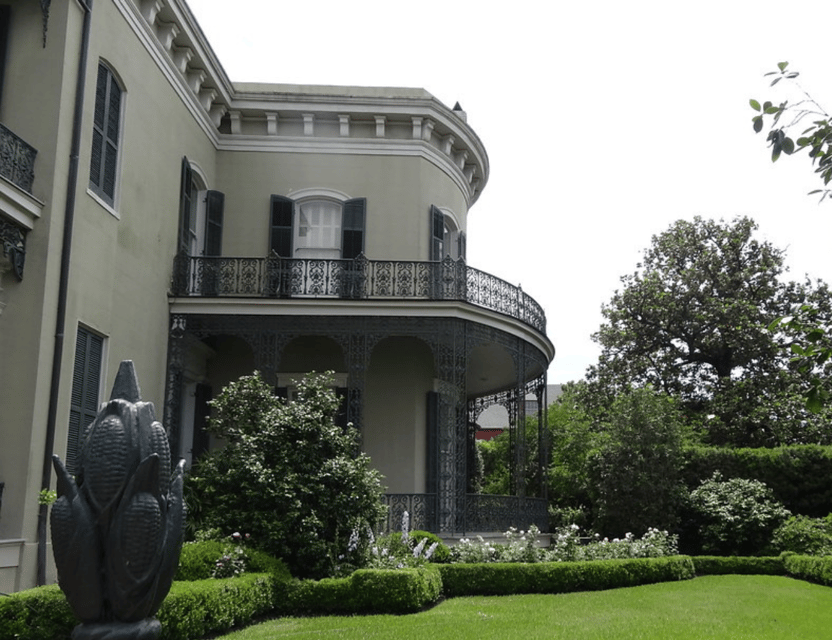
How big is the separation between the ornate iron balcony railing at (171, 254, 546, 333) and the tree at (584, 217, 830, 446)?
1194cm

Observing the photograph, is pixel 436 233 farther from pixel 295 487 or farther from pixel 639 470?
pixel 295 487

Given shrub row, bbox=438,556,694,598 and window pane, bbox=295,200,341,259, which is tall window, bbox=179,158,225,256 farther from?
shrub row, bbox=438,556,694,598

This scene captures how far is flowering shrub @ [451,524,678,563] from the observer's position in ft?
47.8

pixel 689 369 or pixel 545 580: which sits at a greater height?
pixel 689 369

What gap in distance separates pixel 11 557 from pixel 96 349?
343 centimetres

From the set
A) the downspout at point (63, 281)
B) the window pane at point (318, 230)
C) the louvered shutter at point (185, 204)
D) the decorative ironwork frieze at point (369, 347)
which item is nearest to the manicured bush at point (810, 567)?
the decorative ironwork frieze at point (369, 347)

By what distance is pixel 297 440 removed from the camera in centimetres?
1289

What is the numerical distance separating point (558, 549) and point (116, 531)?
11.3 meters

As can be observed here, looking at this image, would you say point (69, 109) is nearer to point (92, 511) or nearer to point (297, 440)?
point (297, 440)

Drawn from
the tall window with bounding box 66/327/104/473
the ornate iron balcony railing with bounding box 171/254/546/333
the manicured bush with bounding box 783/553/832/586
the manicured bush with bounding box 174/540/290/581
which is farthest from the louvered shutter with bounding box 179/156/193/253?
the manicured bush with bounding box 783/553/832/586

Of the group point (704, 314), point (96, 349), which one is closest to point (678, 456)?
point (704, 314)

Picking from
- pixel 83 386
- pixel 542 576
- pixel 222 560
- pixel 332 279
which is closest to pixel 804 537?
pixel 542 576

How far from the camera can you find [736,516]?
18891 millimetres

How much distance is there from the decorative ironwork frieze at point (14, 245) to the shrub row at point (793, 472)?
14.5m
